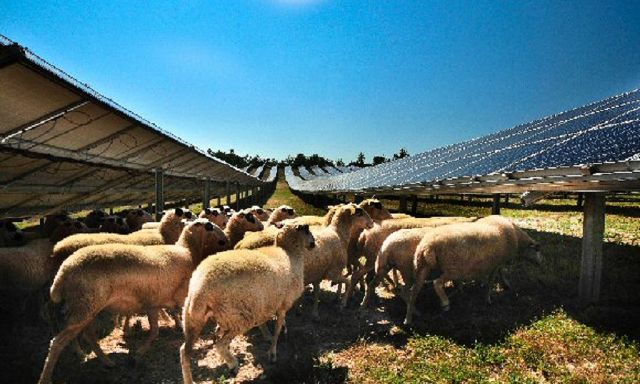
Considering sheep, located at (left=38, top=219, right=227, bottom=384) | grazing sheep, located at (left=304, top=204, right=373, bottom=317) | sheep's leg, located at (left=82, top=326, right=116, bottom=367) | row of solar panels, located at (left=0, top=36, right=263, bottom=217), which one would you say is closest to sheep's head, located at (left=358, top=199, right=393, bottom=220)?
grazing sheep, located at (left=304, top=204, right=373, bottom=317)

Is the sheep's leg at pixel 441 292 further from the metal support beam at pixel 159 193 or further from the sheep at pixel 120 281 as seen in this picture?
the metal support beam at pixel 159 193

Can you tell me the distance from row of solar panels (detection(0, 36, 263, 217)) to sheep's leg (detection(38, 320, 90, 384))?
346 centimetres

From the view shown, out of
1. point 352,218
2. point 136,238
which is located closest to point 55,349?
point 136,238

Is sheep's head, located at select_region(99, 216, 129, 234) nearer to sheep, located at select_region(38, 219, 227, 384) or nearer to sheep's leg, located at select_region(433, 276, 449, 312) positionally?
sheep, located at select_region(38, 219, 227, 384)

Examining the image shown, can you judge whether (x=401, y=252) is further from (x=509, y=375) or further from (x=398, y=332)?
(x=509, y=375)

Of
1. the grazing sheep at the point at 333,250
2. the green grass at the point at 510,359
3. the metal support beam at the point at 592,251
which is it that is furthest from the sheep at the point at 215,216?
the metal support beam at the point at 592,251

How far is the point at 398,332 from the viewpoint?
21.9ft

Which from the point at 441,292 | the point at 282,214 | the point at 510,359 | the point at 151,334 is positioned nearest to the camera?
the point at 510,359

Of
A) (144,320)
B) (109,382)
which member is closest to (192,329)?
(109,382)

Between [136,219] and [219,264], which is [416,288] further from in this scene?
[136,219]

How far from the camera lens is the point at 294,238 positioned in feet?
21.6

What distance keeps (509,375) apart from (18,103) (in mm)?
8637

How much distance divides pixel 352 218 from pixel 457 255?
2.52m

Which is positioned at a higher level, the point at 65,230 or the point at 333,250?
the point at 65,230
